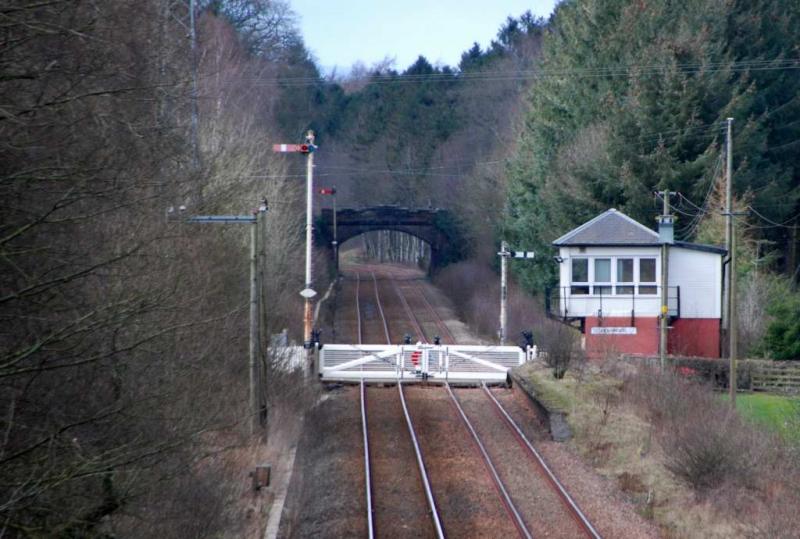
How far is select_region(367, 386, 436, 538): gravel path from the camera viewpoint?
1364 centimetres

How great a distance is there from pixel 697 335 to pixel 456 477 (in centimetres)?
1542

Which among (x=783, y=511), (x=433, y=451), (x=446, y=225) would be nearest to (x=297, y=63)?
(x=446, y=225)

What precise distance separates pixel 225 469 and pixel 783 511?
6.60 m

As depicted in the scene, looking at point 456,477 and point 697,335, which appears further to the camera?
point 697,335

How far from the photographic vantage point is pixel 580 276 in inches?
1153

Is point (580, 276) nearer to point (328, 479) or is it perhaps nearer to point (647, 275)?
point (647, 275)

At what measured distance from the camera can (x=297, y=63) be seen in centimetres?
5425

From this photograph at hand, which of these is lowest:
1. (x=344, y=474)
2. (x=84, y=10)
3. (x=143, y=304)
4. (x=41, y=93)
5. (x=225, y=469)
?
(x=344, y=474)

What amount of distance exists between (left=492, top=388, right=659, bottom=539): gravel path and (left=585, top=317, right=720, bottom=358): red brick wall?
809cm

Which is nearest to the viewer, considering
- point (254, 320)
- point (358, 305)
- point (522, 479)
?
point (254, 320)

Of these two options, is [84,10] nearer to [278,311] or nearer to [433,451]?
[433,451]

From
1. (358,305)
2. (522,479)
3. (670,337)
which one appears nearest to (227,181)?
(522,479)

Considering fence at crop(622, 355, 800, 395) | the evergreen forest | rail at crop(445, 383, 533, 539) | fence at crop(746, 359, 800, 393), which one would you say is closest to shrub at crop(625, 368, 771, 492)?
rail at crop(445, 383, 533, 539)

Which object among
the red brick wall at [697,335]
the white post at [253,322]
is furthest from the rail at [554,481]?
the red brick wall at [697,335]
